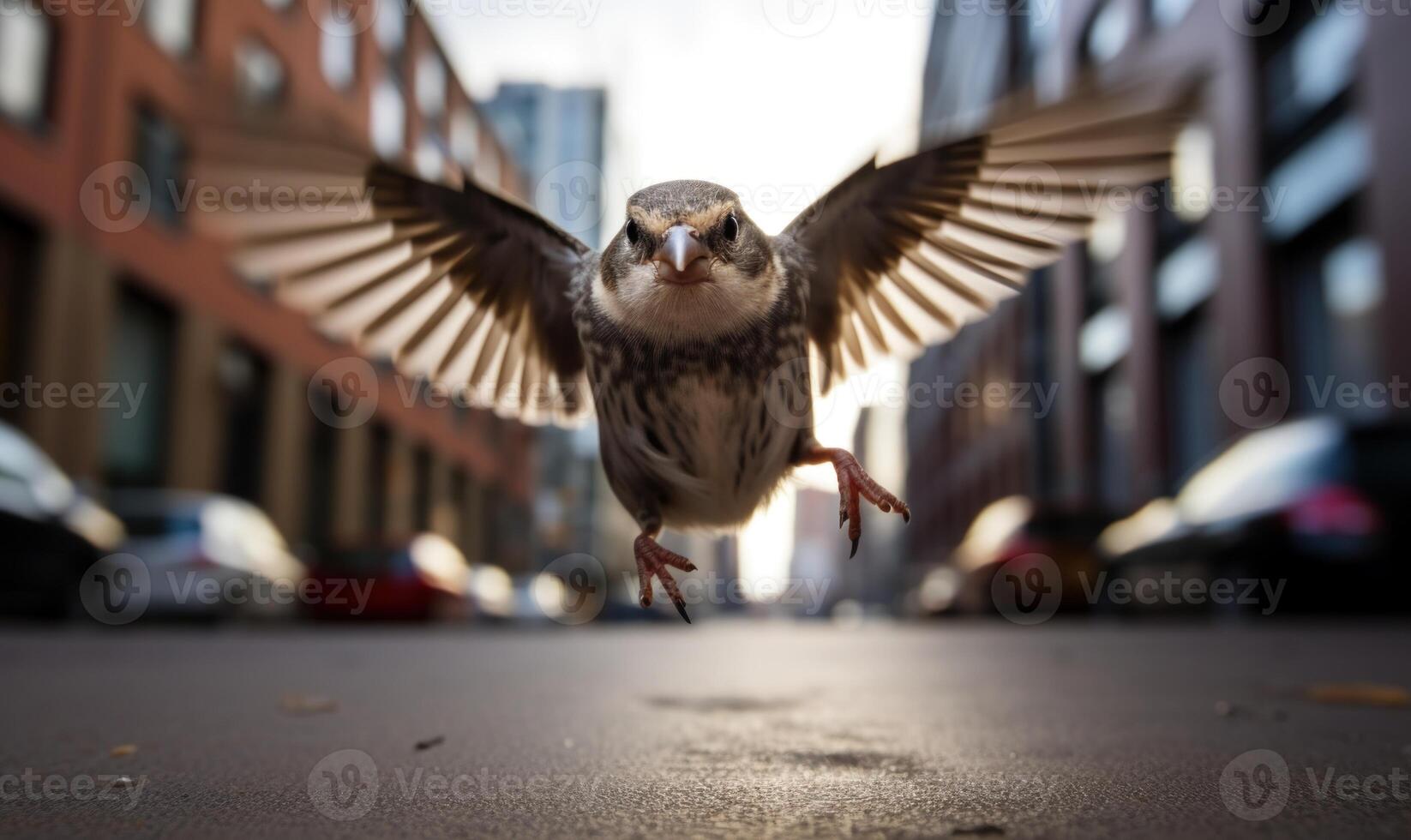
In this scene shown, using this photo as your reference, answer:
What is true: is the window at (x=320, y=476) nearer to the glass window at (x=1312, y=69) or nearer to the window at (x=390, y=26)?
the window at (x=390, y=26)

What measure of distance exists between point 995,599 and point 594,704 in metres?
8.30

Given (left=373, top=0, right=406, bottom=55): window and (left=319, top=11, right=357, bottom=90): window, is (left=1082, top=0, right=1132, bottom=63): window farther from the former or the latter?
(left=373, top=0, right=406, bottom=55): window

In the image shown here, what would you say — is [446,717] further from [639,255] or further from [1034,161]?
[1034,161]

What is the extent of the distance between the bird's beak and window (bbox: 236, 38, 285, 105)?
17532 millimetres

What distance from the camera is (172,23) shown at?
17.1 m

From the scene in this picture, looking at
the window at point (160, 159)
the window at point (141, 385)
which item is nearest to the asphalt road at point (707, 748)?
the window at point (141, 385)

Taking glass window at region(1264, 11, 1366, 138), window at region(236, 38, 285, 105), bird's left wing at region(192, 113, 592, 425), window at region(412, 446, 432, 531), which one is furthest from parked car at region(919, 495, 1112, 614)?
window at region(412, 446, 432, 531)

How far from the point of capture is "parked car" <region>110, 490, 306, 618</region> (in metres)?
10.7

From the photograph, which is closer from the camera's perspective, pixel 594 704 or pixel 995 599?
pixel 594 704

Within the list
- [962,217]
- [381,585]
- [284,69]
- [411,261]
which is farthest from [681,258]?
[284,69]

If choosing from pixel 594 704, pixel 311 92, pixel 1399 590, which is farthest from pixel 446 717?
pixel 311 92

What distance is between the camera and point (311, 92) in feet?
69.1

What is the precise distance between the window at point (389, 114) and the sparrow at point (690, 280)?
2080cm

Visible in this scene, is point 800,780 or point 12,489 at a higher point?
point 12,489
